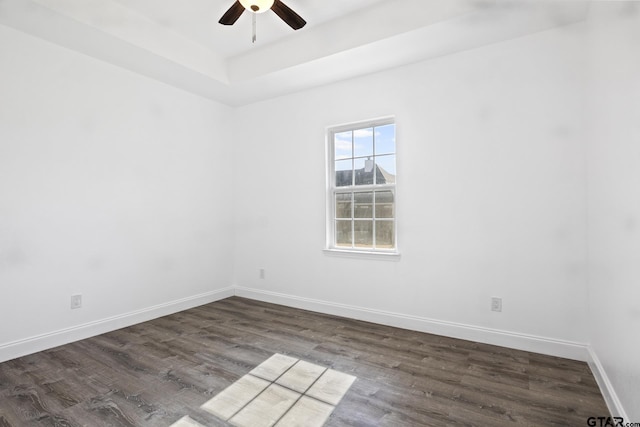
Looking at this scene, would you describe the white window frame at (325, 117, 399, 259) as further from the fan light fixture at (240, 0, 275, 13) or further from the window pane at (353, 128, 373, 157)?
the fan light fixture at (240, 0, 275, 13)

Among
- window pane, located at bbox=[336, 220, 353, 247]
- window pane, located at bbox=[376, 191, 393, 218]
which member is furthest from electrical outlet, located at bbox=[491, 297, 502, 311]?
window pane, located at bbox=[336, 220, 353, 247]

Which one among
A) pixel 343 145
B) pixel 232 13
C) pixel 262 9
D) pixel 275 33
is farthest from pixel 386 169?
pixel 232 13

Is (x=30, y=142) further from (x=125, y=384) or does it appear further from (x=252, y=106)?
(x=252, y=106)

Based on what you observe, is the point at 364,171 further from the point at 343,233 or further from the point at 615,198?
the point at 615,198

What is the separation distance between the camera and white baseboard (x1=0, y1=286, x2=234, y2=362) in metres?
2.62

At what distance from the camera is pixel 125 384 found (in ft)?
7.27

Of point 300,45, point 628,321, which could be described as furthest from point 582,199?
point 300,45

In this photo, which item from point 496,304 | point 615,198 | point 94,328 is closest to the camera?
point 615,198

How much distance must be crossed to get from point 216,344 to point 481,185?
277 cm

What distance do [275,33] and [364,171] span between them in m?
1.68

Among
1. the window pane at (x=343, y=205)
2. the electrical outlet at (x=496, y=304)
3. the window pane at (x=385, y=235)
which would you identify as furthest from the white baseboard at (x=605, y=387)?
the window pane at (x=343, y=205)

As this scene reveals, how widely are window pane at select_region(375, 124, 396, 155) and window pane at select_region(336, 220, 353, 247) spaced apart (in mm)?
891

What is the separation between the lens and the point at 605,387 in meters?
1.99

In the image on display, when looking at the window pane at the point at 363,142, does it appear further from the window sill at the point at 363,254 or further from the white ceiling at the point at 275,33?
the window sill at the point at 363,254
